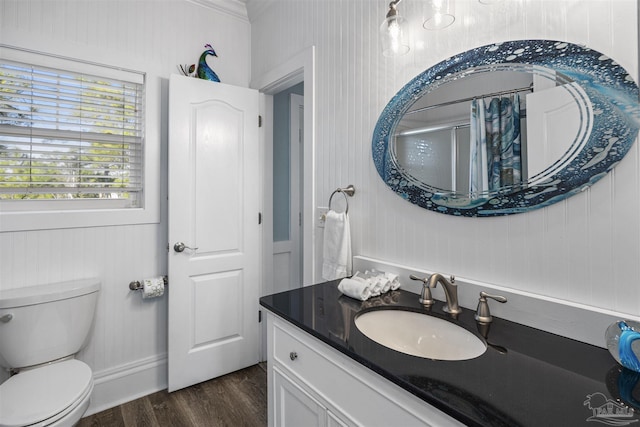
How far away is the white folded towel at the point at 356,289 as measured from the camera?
127cm

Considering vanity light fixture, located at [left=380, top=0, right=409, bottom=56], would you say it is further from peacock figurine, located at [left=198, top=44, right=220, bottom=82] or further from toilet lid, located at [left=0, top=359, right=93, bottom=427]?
toilet lid, located at [left=0, top=359, right=93, bottom=427]

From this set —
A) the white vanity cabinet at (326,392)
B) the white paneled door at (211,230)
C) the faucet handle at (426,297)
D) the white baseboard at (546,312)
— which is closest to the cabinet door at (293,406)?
the white vanity cabinet at (326,392)

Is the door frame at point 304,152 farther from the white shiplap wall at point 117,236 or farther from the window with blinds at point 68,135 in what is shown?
the window with blinds at point 68,135

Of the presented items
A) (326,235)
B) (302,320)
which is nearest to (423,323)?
(302,320)

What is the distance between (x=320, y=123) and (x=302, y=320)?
3.84 ft

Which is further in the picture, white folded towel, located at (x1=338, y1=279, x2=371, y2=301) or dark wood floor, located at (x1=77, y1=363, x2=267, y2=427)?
dark wood floor, located at (x1=77, y1=363, x2=267, y2=427)

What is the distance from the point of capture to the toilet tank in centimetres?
156

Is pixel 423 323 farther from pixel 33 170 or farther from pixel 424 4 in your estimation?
pixel 33 170

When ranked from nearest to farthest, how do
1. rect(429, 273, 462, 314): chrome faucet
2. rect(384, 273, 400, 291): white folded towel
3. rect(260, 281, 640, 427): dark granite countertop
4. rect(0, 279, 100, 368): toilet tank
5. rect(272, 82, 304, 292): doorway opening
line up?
rect(260, 281, 640, 427): dark granite countertop < rect(429, 273, 462, 314): chrome faucet < rect(384, 273, 400, 291): white folded towel < rect(0, 279, 100, 368): toilet tank < rect(272, 82, 304, 292): doorway opening

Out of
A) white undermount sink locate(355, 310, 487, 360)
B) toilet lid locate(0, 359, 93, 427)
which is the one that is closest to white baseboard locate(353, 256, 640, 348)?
white undermount sink locate(355, 310, 487, 360)

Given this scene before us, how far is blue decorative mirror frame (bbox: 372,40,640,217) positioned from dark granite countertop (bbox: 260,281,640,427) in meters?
0.41

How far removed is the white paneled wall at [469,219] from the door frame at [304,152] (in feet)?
0.21

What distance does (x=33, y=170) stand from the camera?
178 cm

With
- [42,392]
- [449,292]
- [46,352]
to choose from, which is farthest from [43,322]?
Answer: [449,292]
